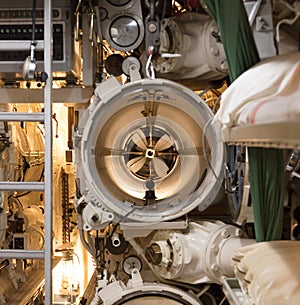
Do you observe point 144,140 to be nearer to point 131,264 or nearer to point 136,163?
point 136,163

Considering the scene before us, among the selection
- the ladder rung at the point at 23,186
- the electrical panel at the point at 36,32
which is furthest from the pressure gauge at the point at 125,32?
the ladder rung at the point at 23,186

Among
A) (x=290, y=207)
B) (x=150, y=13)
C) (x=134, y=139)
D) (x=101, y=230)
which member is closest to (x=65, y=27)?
(x=150, y=13)

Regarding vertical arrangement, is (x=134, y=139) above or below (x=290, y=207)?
above

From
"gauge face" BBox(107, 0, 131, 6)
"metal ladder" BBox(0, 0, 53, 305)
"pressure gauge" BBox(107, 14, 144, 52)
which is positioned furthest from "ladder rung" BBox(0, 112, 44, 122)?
"gauge face" BBox(107, 0, 131, 6)

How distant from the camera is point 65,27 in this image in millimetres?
3047

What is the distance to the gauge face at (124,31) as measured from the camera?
2975 millimetres

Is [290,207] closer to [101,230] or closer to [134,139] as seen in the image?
[134,139]

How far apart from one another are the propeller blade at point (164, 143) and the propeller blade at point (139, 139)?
0.24 ft

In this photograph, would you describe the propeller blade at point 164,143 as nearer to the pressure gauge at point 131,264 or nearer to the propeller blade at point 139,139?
the propeller blade at point 139,139

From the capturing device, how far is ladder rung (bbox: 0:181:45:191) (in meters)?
2.71

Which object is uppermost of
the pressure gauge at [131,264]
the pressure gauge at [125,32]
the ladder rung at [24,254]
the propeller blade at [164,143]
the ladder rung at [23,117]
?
the pressure gauge at [125,32]

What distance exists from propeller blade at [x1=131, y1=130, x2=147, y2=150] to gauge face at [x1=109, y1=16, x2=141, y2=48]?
0.53 metres

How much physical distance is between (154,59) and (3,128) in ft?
4.25

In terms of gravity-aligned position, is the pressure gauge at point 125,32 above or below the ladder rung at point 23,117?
above
